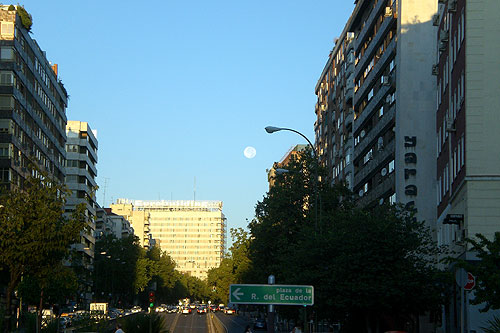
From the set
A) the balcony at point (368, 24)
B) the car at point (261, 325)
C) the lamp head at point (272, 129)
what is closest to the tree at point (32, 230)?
the lamp head at point (272, 129)

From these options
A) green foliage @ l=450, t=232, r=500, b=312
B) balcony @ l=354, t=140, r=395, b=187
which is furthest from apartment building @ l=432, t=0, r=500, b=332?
balcony @ l=354, t=140, r=395, b=187

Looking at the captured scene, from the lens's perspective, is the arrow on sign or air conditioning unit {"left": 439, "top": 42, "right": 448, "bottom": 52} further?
air conditioning unit {"left": 439, "top": 42, "right": 448, "bottom": 52}

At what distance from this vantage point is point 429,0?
66.6m

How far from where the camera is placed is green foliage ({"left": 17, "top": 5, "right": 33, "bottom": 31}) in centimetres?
8488

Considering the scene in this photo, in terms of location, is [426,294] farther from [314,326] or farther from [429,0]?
[429,0]

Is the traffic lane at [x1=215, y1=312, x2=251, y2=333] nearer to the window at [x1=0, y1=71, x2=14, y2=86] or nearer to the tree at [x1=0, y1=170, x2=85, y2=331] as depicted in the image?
the window at [x1=0, y1=71, x2=14, y2=86]

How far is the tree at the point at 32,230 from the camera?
33.5 metres

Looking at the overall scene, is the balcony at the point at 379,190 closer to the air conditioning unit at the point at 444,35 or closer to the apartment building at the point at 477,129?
the air conditioning unit at the point at 444,35

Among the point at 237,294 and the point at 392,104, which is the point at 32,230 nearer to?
the point at 237,294

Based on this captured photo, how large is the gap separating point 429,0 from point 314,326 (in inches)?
1066

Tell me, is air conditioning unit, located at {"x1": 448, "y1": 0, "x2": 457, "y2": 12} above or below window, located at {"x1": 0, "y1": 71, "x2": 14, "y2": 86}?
below

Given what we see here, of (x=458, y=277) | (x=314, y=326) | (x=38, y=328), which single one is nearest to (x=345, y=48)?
(x=314, y=326)

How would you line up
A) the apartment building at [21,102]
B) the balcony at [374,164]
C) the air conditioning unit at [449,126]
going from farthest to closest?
1. the apartment building at [21,102]
2. the balcony at [374,164]
3. the air conditioning unit at [449,126]

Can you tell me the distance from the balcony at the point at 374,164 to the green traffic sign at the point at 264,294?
1825 inches
